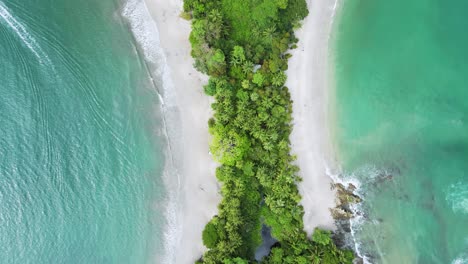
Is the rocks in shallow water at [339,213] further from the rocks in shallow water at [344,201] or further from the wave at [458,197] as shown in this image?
the wave at [458,197]

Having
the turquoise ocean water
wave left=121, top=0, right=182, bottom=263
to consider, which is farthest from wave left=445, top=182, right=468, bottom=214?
wave left=121, top=0, right=182, bottom=263

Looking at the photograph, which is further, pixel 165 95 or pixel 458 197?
pixel 165 95

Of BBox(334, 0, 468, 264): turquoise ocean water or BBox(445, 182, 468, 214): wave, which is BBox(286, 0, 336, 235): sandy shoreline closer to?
BBox(334, 0, 468, 264): turquoise ocean water

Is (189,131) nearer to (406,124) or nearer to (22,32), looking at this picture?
(22,32)

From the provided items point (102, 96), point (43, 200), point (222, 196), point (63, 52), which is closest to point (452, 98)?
point (222, 196)

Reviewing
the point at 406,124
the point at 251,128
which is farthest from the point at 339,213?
the point at 251,128

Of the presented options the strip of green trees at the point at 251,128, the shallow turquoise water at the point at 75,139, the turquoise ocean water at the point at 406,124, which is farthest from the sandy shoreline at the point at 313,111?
the shallow turquoise water at the point at 75,139
